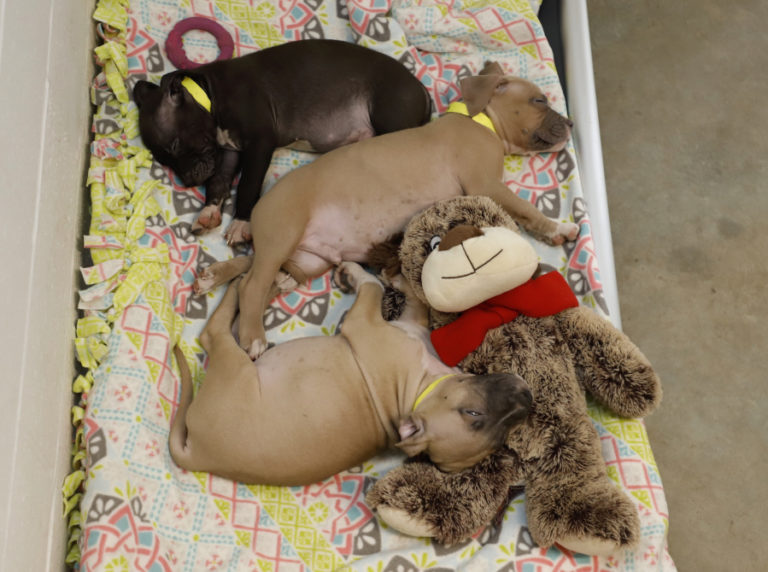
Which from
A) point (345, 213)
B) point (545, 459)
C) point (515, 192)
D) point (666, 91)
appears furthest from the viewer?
point (666, 91)

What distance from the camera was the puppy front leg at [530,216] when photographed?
9.66ft

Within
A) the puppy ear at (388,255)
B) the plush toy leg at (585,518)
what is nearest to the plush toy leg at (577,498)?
the plush toy leg at (585,518)

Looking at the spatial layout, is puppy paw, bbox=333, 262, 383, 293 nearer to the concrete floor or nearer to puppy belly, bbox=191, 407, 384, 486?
puppy belly, bbox=191, 407, 384, 486

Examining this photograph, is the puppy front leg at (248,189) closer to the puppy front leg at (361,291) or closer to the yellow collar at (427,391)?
the puppy front leg at (361,291)

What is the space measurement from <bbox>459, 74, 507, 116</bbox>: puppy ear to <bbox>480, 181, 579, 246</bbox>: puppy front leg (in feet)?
1.09

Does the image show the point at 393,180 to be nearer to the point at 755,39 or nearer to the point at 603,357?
the point at 603,357

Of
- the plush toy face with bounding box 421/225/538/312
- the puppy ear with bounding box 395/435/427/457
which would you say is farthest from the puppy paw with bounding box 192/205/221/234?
the puppy ear with bounding box 395/435/427/457

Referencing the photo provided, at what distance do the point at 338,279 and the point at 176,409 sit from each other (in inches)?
29.4

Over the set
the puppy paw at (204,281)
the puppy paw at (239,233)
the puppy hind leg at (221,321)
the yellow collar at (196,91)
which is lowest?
the puppy hind leg at (221,321)

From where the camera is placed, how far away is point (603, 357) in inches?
99.3

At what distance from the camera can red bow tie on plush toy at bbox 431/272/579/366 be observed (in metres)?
2.49

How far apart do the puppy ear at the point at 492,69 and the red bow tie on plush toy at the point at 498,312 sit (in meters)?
1.07

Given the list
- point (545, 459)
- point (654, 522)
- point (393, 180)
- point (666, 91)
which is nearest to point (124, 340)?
point (393, 180)

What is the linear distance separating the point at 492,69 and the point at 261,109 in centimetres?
97
